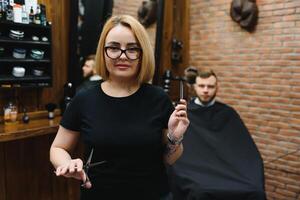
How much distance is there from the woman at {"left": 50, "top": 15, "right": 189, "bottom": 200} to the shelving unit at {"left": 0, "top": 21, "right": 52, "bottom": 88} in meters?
1.25

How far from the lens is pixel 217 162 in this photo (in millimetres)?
2781

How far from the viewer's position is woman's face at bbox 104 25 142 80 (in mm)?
1106

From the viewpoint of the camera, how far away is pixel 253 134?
360cm

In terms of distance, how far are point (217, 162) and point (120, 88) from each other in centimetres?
189

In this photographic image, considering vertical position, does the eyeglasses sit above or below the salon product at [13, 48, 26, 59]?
above

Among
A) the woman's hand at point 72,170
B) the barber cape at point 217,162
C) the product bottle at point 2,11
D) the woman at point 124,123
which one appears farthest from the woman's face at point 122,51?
the barber cape at point 217,162

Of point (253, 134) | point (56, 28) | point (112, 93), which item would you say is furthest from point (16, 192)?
point (253, 134)

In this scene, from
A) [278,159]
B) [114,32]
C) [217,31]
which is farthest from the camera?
[217,31]

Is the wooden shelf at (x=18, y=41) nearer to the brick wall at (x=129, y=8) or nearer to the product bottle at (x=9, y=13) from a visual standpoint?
the product bottle at (x=9, y=13)

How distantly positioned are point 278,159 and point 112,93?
2.86 meters

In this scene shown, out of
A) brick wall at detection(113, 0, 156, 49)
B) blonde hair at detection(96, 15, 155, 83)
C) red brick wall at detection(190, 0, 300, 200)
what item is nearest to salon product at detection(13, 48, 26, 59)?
brick wall at detection(113, 0, 156, 49)

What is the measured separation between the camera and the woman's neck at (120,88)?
45.9 inches

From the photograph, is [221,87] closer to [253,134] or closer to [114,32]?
[253,134]

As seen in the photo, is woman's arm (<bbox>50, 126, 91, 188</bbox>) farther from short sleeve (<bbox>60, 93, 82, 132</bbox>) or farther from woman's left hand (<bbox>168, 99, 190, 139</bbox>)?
woman's left hand (<bbox>168, 99, 190, 139</bbox>)
